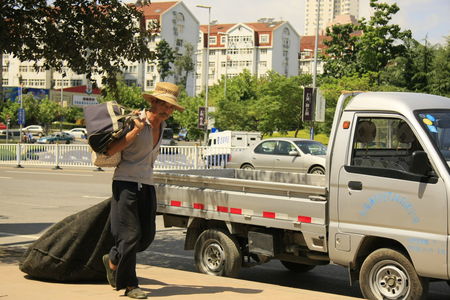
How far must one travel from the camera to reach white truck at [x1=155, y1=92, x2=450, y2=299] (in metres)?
6.69

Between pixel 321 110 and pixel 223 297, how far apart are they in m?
24.1

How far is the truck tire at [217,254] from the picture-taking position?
8.38 m

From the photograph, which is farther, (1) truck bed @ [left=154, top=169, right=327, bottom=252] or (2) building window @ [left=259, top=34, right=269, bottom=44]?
(2) building window @ [left=259, top=34, right=269, bottom=44]

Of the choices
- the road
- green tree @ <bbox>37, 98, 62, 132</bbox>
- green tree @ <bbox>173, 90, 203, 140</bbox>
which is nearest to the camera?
the road

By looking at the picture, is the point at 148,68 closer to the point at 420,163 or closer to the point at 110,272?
the point at 110,272

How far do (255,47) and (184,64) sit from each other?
64.0 feet

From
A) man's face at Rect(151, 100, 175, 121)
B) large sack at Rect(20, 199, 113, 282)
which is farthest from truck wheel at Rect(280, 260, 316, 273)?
man's face at Rect(151, 100, 175, 121)

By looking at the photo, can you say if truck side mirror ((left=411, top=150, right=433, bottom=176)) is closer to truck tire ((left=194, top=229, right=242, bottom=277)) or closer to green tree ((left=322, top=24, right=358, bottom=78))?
truck tire ((left=194, top=229, right=242, bottom=277))

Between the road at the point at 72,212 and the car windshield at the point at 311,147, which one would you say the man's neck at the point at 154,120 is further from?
the car windshield at the point at 311,147

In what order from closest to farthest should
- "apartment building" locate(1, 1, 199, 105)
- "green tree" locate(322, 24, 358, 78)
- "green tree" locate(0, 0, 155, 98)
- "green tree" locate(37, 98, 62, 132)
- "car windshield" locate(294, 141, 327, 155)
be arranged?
"green tree" locate(0, 0, 155, 98) < "car windshield" locate(294, 141, 327, 155) < "green tree" locate(322, 24, 358, 78) < "green tree" locate(37, 98, 62, 132) < "apartment building" locate(1, 1, 199, 105)

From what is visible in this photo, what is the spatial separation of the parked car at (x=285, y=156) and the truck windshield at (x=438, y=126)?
17386mm

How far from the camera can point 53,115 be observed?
98750 mm

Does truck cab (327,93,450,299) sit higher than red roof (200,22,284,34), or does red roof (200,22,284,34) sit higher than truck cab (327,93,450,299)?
red roof (200,22,284,34)

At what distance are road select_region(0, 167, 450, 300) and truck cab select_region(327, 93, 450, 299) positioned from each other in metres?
1.31
